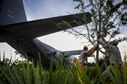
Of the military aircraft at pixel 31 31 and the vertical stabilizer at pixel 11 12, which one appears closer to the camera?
the military aircraft at pixel 31 31

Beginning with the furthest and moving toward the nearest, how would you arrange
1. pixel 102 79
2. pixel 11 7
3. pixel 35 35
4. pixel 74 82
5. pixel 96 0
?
pixel 11 7
pixel 96 0
pixel 35 35
pixel 74 82
pixel 102 79

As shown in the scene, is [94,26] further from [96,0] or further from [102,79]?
[102,79]

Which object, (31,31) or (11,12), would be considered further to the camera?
(11,12)

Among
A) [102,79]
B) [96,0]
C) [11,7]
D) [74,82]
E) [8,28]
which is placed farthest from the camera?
[11,7]

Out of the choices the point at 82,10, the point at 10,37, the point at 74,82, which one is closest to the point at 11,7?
the point at 10,37

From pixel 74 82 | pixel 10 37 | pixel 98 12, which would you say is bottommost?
pixel 74 82

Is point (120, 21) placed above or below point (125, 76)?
above

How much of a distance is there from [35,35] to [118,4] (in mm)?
5833

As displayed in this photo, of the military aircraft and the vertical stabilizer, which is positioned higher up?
the vertical stabilizer

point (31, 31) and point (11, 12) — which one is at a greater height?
point (11, 12)

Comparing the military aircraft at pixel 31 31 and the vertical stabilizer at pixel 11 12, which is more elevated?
the vertical stabilizer at pixel 11 12

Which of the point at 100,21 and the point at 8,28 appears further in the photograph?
the point at 100,21

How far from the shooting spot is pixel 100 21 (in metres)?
19.4

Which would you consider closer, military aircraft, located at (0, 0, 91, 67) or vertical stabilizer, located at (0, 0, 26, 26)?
military aircraft, located at (0, 0, 91, 67)
